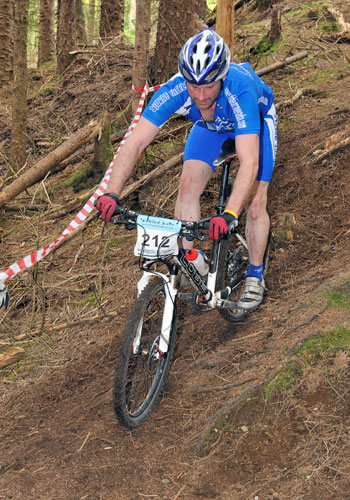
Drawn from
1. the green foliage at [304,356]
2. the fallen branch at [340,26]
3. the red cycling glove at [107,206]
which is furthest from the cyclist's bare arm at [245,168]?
the fallen branch at [340,26]

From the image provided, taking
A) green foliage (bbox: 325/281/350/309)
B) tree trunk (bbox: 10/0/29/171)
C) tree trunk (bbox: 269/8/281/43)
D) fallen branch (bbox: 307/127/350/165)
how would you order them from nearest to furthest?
1. green foliage (bbox: 325/281/350/309)
2. fallen branch (bbox: 307/127/350/165)
3. tree trunk (bbox: 10/0/29/171)
4. tree trunk (bbox: 269/8/281/43)

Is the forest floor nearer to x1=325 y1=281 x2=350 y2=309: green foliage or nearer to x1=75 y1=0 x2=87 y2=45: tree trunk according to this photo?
x1=325 y1=281 x2=350 y2=309: green foliage

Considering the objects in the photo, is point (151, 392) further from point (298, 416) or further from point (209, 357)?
point (298, 416)

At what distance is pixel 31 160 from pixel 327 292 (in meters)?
7.24

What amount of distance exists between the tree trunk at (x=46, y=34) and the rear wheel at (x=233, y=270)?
1416 cm

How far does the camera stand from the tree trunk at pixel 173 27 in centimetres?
826

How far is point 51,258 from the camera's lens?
6.91 meters

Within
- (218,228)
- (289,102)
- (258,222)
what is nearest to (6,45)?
(289,102)

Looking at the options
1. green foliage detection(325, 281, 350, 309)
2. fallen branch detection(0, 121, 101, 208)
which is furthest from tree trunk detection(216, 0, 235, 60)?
green foliage detection(325, 281, 350, 309)

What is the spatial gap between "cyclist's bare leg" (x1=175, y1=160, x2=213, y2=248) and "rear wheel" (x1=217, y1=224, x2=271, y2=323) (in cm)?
32

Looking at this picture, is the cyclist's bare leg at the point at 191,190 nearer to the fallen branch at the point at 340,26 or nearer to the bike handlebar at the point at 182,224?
the bike handlebar at the point at 182,224

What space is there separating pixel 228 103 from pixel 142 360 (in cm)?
202

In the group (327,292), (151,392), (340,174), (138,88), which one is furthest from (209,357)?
(138,88)

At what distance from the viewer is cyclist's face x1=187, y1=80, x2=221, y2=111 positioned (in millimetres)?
3988
